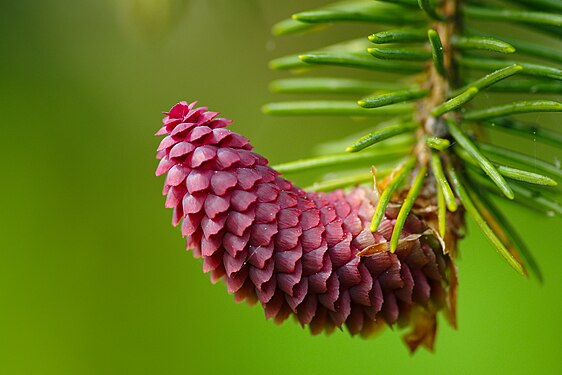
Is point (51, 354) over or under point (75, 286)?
under

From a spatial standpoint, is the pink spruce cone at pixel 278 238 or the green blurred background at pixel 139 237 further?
the green blurred background at pixel 139 237

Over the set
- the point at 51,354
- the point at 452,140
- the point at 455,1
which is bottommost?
the point at 51,354

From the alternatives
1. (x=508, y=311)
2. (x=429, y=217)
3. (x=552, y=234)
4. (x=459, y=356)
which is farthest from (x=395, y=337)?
(x=429, y=217)

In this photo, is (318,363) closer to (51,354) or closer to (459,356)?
(459,356)

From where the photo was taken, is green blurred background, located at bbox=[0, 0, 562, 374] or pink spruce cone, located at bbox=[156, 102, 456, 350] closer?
pink spruce cone, located at bbox=[156, 102, 456, 350]

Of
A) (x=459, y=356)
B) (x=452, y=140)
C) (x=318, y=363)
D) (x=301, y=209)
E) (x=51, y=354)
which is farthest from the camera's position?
(x=51, y=354)

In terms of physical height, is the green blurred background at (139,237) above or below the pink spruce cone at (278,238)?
above
